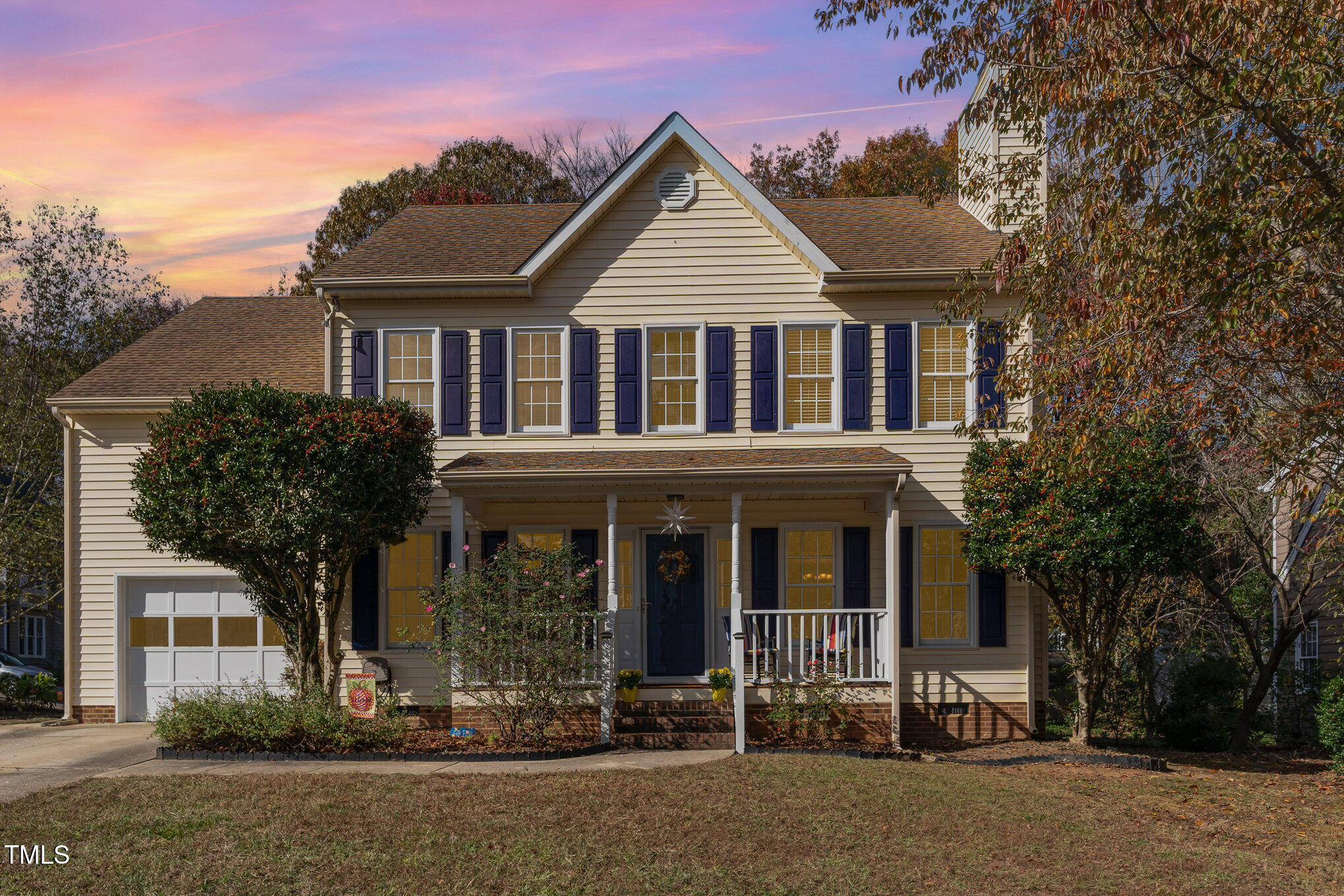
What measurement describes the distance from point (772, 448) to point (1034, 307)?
4.50m

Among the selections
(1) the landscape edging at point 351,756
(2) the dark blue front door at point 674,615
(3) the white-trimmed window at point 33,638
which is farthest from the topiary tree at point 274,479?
(3) the white-trimmed window at point 33,638

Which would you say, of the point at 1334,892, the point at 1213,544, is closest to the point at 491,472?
the point at 1334,892

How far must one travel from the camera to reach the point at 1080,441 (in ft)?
35.7

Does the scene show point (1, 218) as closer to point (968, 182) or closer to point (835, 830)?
point (968, 182)

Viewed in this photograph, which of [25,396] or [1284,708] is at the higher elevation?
[25,396]

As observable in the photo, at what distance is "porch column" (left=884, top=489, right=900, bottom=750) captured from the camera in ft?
43.3

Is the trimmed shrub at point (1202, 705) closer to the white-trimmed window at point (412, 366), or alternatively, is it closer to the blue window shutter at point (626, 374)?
the blue window shutter at point (626, 374)

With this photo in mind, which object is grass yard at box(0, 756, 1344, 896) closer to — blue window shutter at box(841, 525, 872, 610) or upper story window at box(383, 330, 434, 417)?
blue window shutter at box(841, 525, 872, 610)

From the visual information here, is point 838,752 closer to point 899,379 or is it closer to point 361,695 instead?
point 899,379

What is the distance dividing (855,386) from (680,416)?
2.44 meters

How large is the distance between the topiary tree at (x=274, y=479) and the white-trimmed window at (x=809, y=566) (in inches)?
208

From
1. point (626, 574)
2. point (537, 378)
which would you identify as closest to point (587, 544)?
Answer: point (626, 574)

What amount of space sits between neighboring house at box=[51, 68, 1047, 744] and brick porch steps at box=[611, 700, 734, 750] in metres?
0.77

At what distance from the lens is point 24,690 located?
57.6ft
